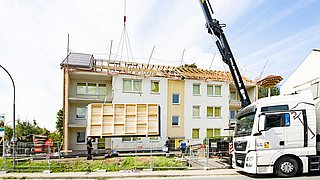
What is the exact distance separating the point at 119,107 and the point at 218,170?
10959 millimetres

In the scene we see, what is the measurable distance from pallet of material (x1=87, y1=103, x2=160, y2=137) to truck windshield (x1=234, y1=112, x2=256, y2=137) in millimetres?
9860

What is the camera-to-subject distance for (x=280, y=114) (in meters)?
13.1

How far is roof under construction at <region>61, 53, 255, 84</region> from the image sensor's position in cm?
3253

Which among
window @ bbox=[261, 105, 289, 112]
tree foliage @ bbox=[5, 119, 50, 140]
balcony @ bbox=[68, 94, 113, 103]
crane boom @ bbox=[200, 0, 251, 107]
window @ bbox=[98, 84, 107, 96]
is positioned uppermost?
crane boom @ bbox=[200, 0, 251, 107]

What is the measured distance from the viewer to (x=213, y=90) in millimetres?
37219

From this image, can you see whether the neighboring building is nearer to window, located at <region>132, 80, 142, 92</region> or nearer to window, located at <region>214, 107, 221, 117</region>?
window, located at <region>132, 80, 142, 92</region>

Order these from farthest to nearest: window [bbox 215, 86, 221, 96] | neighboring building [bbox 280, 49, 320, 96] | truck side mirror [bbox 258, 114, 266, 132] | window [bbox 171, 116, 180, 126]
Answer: window [bbox 215, 86, 221, 96] < window [bbox 171, 116, 180, 126] < neighboring building [bbox 280, 49, 320, 96] < truck side mirror [bbox 258, 114, 266, 132]

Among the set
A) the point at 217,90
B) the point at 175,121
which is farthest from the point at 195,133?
the point at 217,90

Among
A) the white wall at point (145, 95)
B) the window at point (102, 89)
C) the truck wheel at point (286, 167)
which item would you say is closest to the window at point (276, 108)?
the truck wheel at point (286, 167)

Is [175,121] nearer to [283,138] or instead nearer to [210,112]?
[210,112]

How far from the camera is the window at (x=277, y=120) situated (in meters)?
13.1

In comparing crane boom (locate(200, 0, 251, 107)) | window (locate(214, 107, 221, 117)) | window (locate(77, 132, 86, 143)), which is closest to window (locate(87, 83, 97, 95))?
window (locate(77, 132, 86, 143))

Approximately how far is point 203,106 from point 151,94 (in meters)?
6.39

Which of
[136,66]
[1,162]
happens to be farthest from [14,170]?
[136,66]
